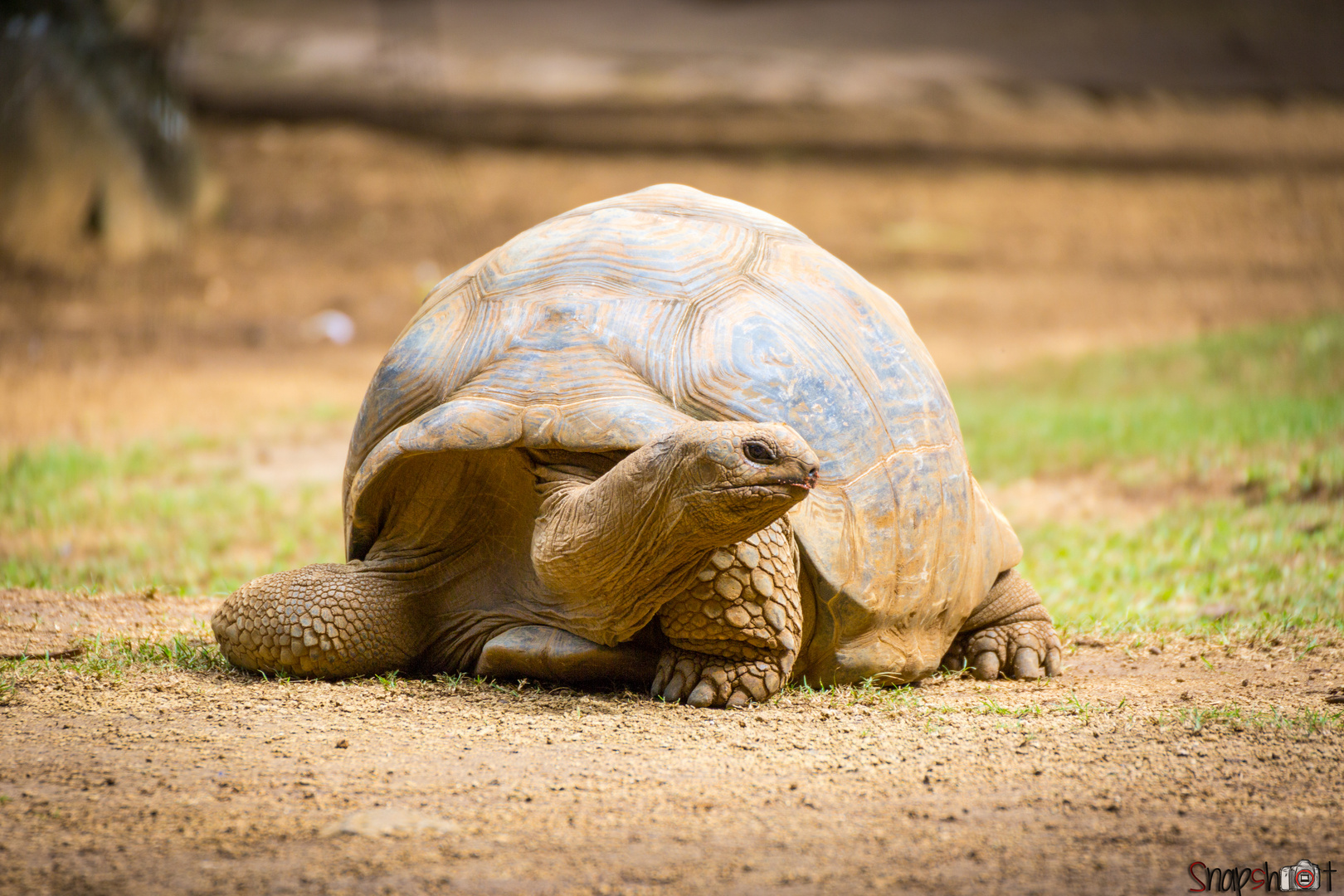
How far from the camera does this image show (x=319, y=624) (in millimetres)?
2840

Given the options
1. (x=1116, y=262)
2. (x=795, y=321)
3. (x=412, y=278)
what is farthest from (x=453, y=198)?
(x=1116, y=262)

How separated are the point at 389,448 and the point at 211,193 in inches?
465

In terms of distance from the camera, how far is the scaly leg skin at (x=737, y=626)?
8.50ft

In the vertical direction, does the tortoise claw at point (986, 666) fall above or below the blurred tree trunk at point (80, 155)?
below

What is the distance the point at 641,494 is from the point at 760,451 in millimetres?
268

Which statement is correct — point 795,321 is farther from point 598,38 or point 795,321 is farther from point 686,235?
point 598,38

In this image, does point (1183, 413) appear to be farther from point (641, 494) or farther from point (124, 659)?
point (124, 659)

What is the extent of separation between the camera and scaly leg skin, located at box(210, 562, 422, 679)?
2.85 metres

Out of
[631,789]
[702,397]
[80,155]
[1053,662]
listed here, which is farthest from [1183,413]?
[80,155]

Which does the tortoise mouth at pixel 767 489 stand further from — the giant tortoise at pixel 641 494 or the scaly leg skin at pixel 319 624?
the scaly leg skin at pixel 319 624

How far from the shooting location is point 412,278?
11.9 metres

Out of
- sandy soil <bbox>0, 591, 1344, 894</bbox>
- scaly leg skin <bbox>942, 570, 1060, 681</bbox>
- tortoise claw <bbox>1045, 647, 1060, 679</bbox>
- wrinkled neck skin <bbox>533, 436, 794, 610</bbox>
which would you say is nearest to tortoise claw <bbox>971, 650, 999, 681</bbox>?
scaly leg skin <bbox>942, 570, 1060, 681</bbox>

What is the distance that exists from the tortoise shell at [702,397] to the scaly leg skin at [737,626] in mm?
111

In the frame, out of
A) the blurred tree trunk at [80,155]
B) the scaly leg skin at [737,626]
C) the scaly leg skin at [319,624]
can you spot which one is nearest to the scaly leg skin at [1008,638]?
the scaly leg skin at [737,626]
